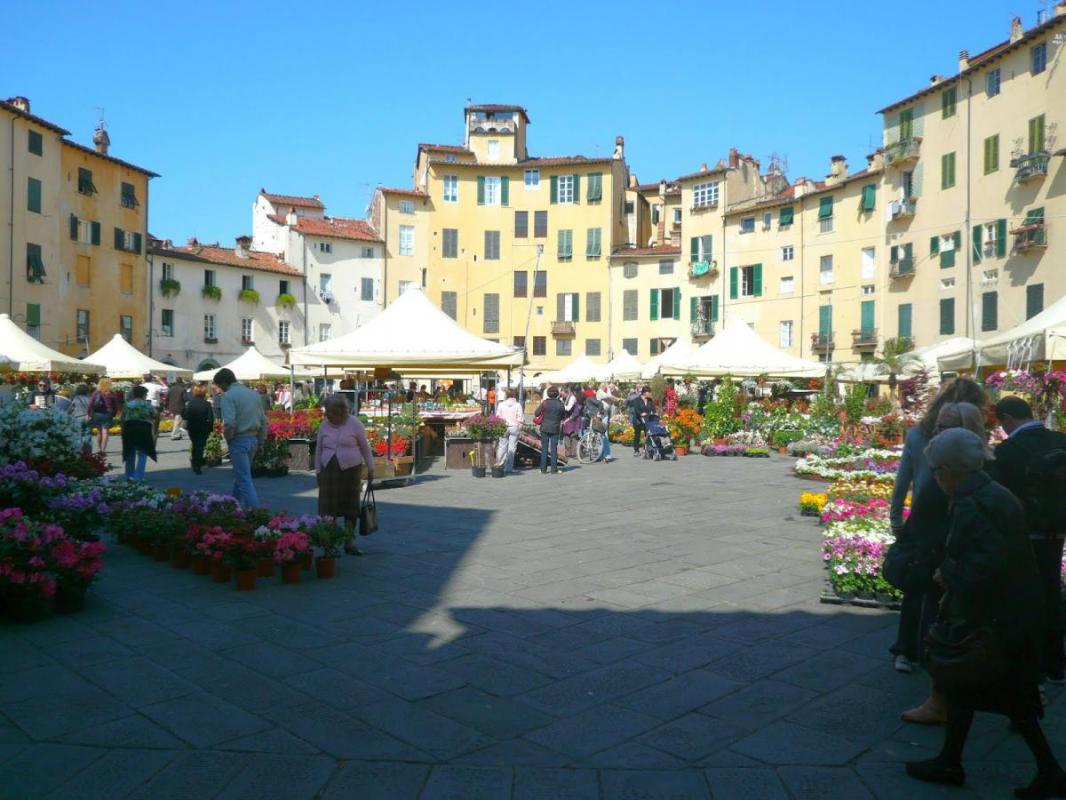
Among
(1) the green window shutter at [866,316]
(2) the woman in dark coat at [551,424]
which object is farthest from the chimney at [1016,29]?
(2) the woman in dark coat at [551,424]

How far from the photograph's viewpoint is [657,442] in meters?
19.2

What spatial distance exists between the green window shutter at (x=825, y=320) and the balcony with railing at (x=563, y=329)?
14.4 meters

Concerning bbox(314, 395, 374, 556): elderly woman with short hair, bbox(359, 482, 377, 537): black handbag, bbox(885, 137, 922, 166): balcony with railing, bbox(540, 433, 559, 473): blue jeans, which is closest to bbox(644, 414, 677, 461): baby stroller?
bbox(540, 433, 559, 473): blue jeans

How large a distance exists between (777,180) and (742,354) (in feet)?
113

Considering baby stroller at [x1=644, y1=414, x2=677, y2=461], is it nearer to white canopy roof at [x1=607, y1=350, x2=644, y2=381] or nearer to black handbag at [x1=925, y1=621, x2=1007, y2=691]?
white canopy roof at [x1=607, y1=350, x2=644, y2=381]

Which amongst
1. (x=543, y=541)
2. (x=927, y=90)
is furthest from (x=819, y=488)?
(x=927, y=90)

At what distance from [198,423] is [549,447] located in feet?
19.5

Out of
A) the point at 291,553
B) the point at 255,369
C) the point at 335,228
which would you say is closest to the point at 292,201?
the point at 335,228

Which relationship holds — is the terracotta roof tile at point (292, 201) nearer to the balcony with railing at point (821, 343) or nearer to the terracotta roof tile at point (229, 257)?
the terracotta roof tile at point (229, 257)

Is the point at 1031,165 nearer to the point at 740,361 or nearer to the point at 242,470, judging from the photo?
the point at 740,361

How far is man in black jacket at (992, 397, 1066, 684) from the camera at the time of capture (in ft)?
14.5

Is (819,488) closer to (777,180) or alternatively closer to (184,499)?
(184,499)

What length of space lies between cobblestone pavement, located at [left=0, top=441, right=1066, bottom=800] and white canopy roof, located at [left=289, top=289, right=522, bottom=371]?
20.2 ft

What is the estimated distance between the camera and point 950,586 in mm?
3492
